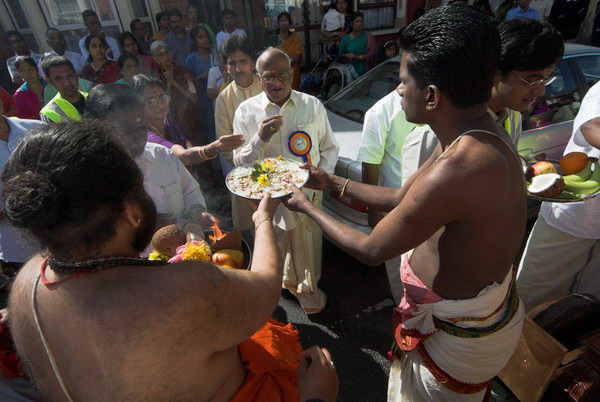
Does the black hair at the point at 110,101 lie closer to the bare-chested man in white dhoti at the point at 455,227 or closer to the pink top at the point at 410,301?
the bare-chested man in white dhoti at the point at 455,227

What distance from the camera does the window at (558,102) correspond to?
3812 mm

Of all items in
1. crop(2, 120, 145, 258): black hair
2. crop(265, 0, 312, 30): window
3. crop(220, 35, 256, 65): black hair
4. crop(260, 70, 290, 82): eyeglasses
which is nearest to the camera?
crop(2, 120, 145, 258): black hair

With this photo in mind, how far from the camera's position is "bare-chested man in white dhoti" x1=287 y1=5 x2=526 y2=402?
1310 millimetres

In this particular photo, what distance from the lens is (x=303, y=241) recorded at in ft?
10.2

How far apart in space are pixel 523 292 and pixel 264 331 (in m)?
2.24

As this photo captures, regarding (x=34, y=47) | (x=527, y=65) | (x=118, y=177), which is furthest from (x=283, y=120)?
(x=34, y=47)

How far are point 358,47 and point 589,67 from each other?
4745 millimetres

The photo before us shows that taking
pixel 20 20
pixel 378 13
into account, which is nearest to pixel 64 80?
pixel 20 20

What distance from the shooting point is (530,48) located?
1812mm

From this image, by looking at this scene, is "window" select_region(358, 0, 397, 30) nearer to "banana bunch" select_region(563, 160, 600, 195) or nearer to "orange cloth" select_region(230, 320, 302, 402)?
"banana bunch" select_region(563, 160, 600, 195)

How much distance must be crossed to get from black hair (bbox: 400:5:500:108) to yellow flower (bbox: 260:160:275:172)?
144cm

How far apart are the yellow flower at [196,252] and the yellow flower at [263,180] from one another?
2.12 feet

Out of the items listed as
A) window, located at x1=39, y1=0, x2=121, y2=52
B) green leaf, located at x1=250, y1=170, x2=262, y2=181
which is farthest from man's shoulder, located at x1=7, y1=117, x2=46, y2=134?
window, located at x1=39, y1=0, x2=121, y2=52

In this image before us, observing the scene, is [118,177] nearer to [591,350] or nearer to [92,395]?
[92,395]
